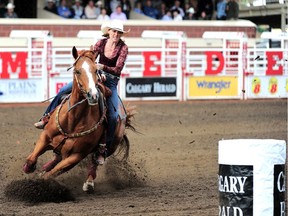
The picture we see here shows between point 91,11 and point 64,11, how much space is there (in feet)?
2.92

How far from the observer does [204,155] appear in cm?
1197

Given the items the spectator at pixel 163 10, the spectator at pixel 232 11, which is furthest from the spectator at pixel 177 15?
the spectator at pixel 232 11

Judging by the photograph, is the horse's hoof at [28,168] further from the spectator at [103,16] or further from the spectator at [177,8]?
the spectator at [177,8]

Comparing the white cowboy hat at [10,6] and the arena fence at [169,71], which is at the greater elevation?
the white cowboy hat at [10,6]

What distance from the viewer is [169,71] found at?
21.0 meters

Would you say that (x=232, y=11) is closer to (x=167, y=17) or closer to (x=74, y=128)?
(x=167, y=17)

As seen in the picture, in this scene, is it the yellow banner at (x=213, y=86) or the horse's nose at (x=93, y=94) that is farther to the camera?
the yellow banner at (x=213, y=86)

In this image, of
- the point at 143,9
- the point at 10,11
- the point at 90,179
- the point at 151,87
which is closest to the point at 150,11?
the point at 143,9

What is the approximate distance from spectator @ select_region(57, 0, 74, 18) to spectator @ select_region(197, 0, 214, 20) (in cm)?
523

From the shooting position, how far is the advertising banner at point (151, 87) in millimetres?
20312

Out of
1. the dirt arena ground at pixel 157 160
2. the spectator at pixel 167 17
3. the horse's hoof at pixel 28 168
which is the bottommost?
the dirt arena ground at pixel 157 160

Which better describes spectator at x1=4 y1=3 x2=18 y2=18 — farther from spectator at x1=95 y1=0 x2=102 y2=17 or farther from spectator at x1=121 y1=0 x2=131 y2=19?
spectator at x1=121 y1=0 x2=131 y2=19

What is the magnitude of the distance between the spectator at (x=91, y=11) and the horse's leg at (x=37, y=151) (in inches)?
703

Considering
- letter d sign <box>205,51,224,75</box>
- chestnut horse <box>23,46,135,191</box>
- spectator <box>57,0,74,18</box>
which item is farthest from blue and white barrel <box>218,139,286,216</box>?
spectator <box>57,0,74,18</box>
